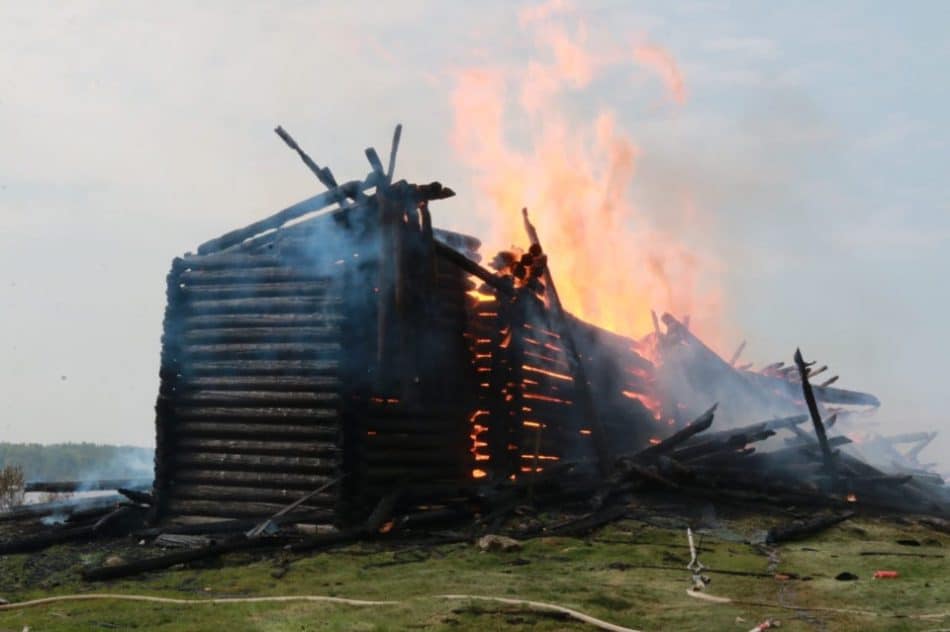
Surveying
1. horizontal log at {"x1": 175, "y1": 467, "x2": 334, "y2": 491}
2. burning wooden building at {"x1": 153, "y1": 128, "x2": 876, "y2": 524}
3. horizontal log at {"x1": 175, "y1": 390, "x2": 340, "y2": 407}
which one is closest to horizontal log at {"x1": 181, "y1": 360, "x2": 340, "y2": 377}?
burning wooden building at {"x1": 153, "y1": 128, "x2": 876, "y2": 524}

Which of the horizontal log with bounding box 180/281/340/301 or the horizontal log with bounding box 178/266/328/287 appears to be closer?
the horizontal log with bounding box 180/281/340/301

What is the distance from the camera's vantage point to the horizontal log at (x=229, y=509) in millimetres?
14031

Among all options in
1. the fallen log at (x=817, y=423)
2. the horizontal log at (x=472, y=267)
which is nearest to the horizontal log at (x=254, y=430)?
the horizontal log at (x=472, y=267)

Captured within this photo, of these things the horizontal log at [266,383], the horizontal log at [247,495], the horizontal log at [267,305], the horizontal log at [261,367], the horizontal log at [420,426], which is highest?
the horizontal log at [267,305]

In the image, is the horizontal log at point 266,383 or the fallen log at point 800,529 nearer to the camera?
the fallen log at point 800,529

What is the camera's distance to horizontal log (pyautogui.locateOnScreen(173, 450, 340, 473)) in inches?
562

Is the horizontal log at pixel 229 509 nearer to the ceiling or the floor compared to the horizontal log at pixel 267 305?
nearer to the floor

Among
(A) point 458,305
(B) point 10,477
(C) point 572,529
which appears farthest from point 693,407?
(B) point 10,477

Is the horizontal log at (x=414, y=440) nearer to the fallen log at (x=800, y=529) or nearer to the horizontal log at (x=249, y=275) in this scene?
the horizontal log at (x=249, y=275)

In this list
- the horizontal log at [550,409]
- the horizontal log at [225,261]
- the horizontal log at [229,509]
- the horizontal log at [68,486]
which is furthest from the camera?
the horizontal log at [550,409]

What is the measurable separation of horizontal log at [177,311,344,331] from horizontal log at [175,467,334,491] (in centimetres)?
227

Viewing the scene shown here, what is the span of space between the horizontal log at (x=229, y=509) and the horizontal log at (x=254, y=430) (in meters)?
1.03

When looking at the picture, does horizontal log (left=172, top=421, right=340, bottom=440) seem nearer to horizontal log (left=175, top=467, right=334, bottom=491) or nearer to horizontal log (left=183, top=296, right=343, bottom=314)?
horizontal log (left=175, top=467, right=334, bottom=491)

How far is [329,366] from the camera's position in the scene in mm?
14414
